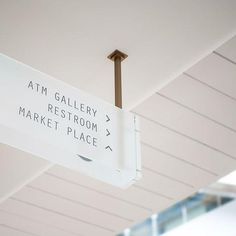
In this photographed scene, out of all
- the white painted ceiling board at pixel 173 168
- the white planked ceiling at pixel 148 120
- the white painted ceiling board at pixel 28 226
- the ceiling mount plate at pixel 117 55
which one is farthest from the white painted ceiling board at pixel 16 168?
the ceiling mount plate at pixel 117 55

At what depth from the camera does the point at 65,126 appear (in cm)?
190

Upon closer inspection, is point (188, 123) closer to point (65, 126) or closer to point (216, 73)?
point (216, 73)

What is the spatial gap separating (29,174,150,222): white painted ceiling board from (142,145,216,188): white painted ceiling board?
1.33ft

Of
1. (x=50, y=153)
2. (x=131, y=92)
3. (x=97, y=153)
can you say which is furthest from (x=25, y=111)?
(x=131, y=92)

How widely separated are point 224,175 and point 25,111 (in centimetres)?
184

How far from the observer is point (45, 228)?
12.1ft

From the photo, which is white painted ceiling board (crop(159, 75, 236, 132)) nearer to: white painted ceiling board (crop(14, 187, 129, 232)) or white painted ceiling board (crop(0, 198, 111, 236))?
white painted ceiling board (crop(14, 187, 129, 232))

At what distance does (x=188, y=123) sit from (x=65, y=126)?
3.88 ft

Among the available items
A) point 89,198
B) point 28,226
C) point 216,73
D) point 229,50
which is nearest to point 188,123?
point 216,73

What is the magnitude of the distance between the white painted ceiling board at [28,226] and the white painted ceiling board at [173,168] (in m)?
0.95

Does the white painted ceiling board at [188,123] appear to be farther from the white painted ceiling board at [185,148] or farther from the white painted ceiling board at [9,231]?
the white painted ceiling board at [9,231]

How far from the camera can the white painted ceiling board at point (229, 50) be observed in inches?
98.3

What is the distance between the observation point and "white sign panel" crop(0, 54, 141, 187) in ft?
5.93

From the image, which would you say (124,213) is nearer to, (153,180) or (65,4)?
(153,180)
